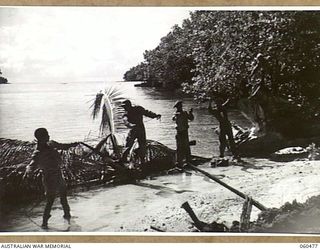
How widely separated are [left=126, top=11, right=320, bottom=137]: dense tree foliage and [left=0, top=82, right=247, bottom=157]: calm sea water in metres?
0.06

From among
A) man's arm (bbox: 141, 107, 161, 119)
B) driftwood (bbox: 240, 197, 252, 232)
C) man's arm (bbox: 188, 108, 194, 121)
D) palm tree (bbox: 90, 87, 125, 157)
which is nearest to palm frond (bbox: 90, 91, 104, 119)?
palm tree (bbox: 90, 87, 125, 157)

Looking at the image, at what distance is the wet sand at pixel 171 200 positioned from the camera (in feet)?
4.92

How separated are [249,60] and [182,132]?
278 mm

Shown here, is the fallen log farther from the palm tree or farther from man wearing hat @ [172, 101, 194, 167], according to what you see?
the palm tree

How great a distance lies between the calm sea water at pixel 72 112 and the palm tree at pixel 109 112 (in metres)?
0.01

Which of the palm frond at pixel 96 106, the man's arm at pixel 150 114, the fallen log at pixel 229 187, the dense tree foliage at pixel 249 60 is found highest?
the dense tree foliage at pixel 249 60

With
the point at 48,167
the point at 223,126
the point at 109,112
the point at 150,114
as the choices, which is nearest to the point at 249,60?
the point at 223,126

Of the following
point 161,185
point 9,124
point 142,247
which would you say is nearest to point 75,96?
point 9,124

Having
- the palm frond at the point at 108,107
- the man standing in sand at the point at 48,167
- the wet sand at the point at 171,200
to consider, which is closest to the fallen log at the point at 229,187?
the wet sand at the point at 171,200

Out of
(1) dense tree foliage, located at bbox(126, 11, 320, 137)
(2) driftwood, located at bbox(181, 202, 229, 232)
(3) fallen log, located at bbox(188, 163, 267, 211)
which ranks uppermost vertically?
(1) dense tree foliage, located at bbox(126, 11, 320, 137)

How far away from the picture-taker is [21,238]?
150cm

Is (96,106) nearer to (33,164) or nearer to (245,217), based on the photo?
(33,164)

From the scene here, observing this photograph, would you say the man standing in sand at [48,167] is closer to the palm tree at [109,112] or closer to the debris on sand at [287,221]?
the palm tree at [109,112]

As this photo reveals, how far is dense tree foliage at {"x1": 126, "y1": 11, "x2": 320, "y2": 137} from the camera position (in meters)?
1.52
